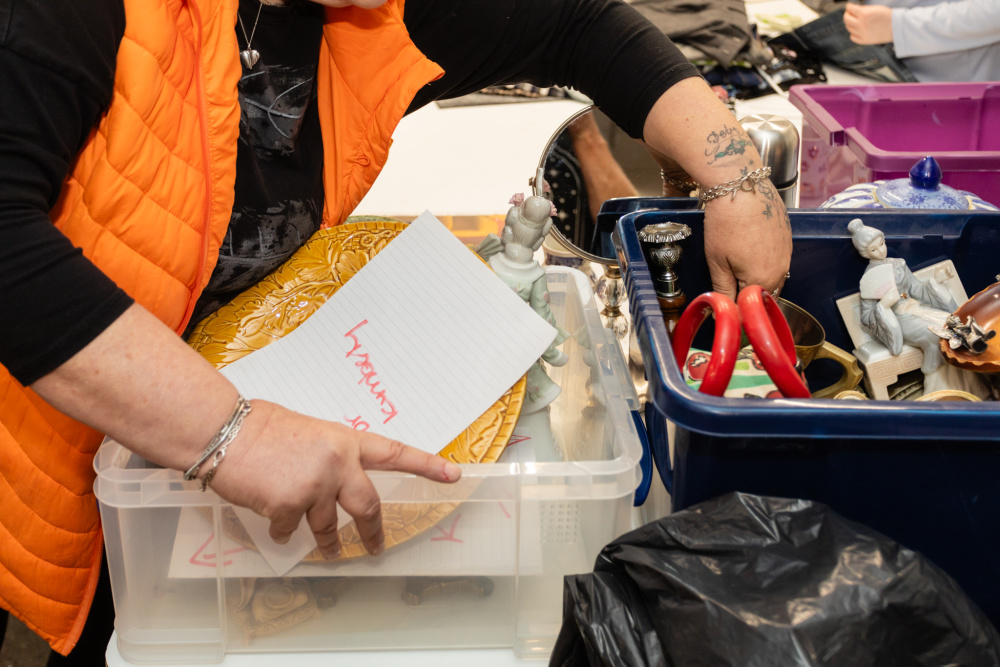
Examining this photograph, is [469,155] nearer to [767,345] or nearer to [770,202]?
[770,202]

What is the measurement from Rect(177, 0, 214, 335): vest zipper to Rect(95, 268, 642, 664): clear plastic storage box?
131 millimetres

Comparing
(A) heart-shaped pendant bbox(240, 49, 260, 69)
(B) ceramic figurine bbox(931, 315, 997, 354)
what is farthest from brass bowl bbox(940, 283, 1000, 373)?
(A) heart-shaped pendant bbox(240, 49, 260, 69)

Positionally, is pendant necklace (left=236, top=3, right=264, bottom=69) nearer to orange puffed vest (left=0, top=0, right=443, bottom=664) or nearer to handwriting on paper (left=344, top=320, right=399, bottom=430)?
orange puffed vest (left=0, top=0, right=443, bottom=664)

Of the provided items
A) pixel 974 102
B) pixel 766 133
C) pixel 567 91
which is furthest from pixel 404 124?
pixel 974 102

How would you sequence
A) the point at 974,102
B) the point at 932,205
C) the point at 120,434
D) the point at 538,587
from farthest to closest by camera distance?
the point at 974,102
the point at 932,205
the point at 538,587
the point at 120,434

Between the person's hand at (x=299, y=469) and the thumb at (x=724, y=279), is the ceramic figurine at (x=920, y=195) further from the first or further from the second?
the person's hand at (x=299, y=469)

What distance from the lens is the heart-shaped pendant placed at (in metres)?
0.63

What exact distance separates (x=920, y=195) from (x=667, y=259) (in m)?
0.34

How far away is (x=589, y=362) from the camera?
68cm

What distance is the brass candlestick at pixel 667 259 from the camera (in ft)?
2.13

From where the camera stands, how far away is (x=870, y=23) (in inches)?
72.8

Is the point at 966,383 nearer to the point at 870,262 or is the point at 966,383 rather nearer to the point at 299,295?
the point at 870,262

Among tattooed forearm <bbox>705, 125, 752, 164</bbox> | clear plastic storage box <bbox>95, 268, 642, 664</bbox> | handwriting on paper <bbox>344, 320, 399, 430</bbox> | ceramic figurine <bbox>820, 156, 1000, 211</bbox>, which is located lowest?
clear plastic storage box <bbox>95, 268, 642, 664</bbox>

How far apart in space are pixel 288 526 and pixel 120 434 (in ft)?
0.35
